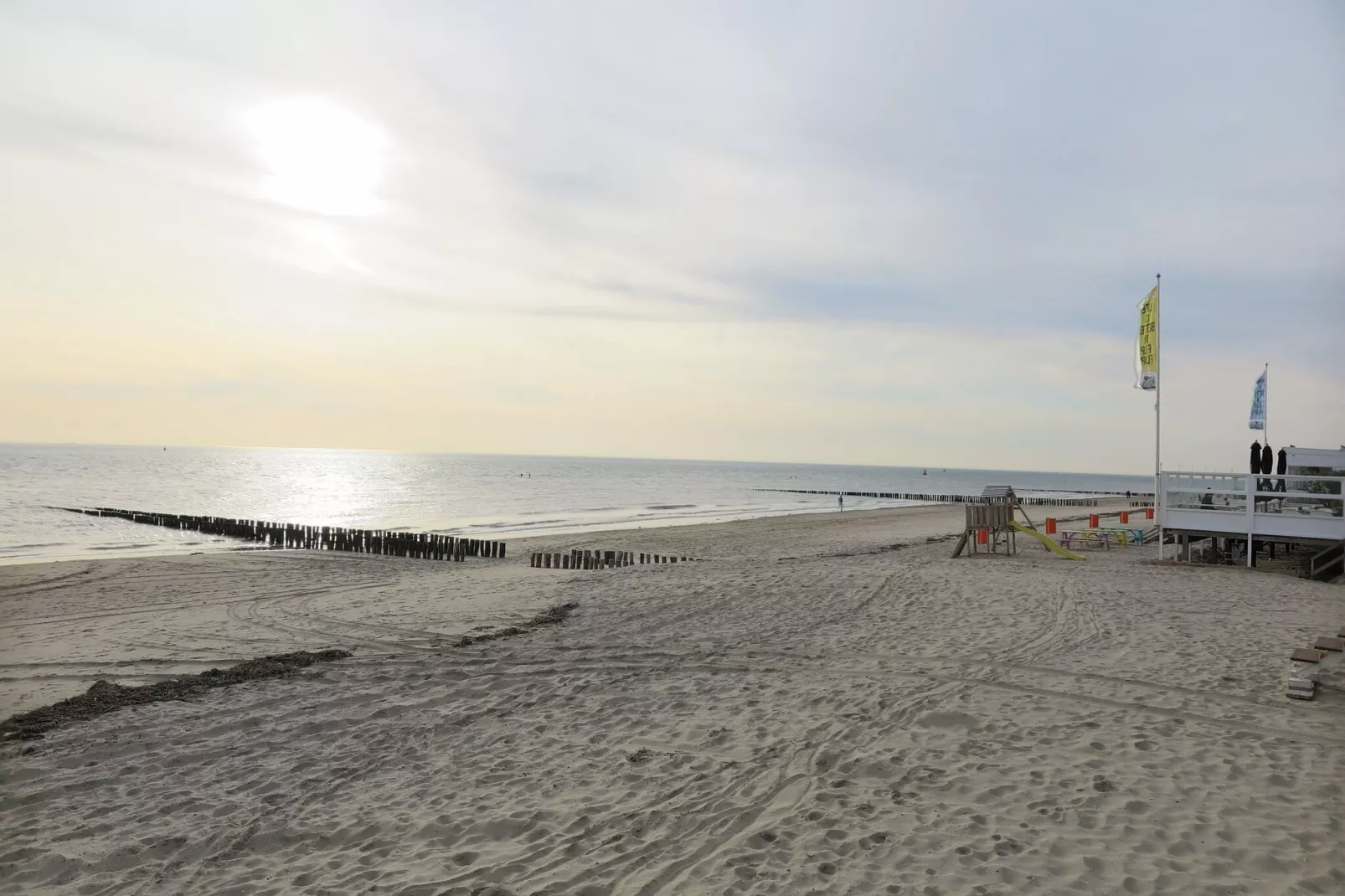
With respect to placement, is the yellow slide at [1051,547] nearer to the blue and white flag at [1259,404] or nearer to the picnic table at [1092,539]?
the picnic table at [1092,539]

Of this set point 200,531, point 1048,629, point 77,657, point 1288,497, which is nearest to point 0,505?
point 200,531

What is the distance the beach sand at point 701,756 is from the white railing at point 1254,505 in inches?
163

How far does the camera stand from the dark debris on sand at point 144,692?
6539mm

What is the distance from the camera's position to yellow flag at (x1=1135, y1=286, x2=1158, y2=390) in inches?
713

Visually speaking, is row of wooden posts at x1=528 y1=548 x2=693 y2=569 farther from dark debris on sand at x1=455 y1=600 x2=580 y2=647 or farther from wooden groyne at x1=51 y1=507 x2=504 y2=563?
dark debris on sand at x1=455 y1=600 x2=580 y2=647

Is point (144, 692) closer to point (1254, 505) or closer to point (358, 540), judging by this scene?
point (358, 540)

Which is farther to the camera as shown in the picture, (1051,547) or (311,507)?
(311,507)

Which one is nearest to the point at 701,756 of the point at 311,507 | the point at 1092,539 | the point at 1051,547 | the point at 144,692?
the point at 144,692

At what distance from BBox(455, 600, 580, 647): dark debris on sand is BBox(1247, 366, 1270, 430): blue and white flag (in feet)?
60.7

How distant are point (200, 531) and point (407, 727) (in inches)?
1201

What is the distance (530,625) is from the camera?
1080 cm

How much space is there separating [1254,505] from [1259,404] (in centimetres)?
601

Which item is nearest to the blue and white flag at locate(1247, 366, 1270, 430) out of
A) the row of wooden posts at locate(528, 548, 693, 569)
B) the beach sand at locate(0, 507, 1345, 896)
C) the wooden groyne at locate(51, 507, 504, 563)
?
the beach sand at locate(0, 507, 1345, 896)

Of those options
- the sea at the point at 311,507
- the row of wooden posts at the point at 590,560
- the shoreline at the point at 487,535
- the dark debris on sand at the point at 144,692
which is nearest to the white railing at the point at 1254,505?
the row of wooden posts at the point at 590,560
